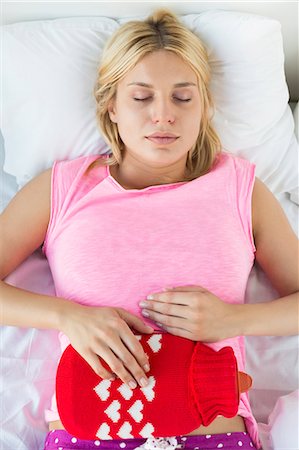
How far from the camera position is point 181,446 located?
3.75ft

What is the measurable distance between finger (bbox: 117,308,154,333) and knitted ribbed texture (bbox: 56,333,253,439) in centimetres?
6

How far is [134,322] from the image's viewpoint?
1.18 m

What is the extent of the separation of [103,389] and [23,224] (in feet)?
1.19

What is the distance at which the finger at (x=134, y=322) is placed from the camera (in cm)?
118

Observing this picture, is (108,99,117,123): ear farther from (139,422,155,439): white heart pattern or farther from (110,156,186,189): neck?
(139,422,155,439): white heart pattern

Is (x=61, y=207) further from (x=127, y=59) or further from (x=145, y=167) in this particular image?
(x=127, y=59)

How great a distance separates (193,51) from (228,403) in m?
0.68

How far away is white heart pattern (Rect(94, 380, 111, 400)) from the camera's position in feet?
3.72

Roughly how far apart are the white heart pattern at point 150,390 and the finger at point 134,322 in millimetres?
86

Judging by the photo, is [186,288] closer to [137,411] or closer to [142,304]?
[142,304]

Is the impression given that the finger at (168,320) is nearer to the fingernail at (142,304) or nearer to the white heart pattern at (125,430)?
the fingernail at (142,304)

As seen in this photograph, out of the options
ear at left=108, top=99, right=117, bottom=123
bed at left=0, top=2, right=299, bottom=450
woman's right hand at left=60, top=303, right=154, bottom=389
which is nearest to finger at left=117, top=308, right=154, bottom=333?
woman's right hand at left=60, top=303, right=154, bottom=389

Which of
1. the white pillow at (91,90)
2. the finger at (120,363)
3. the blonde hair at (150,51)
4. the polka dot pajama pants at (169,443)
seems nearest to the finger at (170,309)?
the finger at (120,363)

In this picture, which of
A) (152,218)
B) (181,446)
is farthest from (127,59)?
(181,446)
